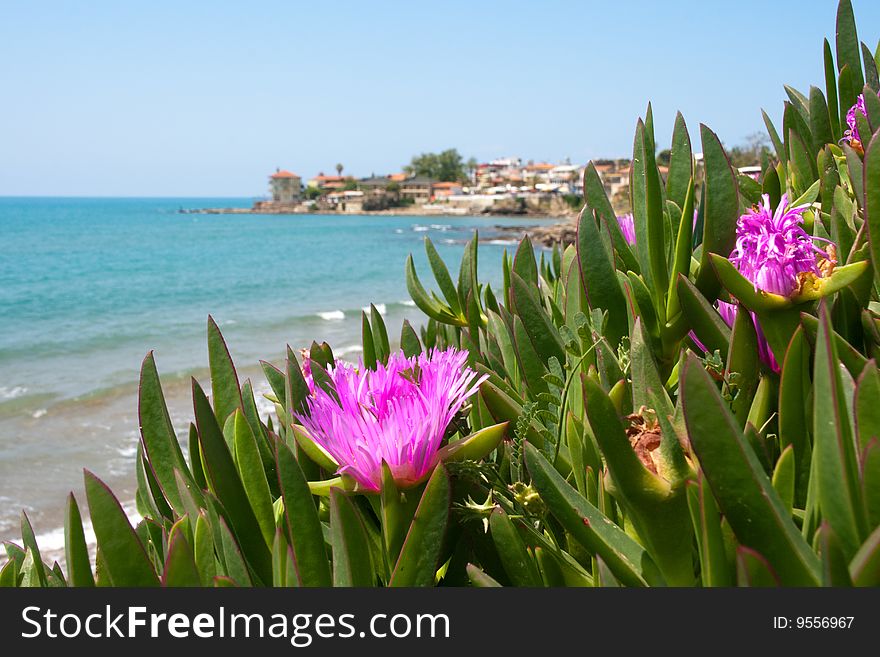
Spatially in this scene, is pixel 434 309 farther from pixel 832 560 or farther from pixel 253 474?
pixel 832 560

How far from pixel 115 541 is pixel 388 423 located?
0.69 feet

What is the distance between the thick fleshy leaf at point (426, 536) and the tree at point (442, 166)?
297ft

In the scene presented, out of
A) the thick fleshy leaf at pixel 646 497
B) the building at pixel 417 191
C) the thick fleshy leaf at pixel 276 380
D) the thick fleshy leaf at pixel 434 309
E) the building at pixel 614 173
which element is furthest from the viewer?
the building at pixel 417 191

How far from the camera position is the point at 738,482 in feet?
1.42

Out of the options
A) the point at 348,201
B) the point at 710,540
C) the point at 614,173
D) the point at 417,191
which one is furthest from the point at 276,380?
the point at 417,191

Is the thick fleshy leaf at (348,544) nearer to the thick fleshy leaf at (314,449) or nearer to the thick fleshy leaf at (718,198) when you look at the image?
the thick fleshy leaf at (314,449)

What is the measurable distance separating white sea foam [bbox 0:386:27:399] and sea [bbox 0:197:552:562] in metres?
0.03

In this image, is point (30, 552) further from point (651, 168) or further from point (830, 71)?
point (830, 71)

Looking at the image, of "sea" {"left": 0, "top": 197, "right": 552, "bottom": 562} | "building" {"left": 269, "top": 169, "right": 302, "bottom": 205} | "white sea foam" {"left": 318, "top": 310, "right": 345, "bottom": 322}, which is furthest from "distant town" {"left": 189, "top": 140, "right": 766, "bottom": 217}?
"white sea foam" {"left": 318, "top": 310, "right": 345, "bottom": 322}

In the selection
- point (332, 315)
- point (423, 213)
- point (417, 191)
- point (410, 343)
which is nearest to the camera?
point (410, 343)

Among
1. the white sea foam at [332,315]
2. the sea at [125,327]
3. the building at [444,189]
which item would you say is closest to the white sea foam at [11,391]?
the sea at [125,327]

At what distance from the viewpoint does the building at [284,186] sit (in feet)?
278

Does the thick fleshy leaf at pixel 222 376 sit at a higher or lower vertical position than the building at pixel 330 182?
lower

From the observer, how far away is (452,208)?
70688 mm
